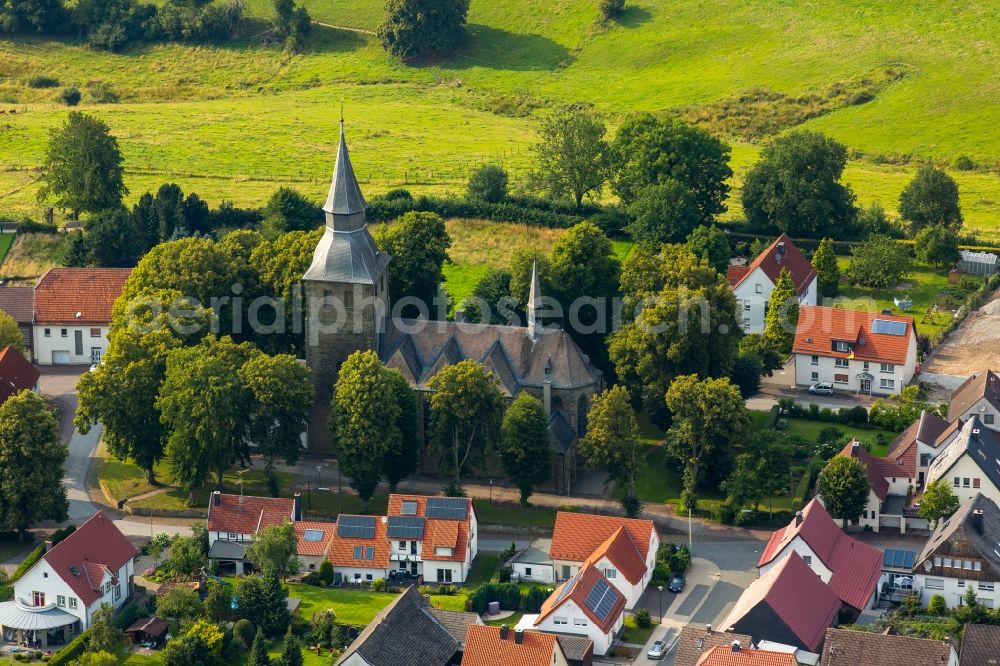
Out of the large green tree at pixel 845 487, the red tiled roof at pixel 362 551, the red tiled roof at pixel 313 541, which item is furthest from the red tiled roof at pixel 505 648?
the large green tree at pixel 845 487

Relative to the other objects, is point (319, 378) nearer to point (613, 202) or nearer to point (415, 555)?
point (415, 555)

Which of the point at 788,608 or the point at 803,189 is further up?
the point at 803,189

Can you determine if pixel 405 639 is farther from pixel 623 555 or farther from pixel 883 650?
pixel 883 650

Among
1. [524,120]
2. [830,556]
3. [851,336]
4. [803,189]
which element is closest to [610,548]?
[830,556]

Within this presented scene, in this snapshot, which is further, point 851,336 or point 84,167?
point 84,167

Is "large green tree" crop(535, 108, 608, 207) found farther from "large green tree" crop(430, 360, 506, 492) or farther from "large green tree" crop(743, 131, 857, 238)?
"large green tree" crop(430, 360, 506, 492)

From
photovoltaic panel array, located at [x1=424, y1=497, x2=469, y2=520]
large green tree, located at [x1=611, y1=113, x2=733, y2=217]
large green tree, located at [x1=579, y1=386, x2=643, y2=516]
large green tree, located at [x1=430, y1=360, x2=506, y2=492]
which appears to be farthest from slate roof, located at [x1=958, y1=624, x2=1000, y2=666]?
large green tree, located at [x1=611, y1=113, x2=733, y2=217]

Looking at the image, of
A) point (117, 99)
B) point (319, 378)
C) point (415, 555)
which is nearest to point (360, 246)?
point (319, 378)
